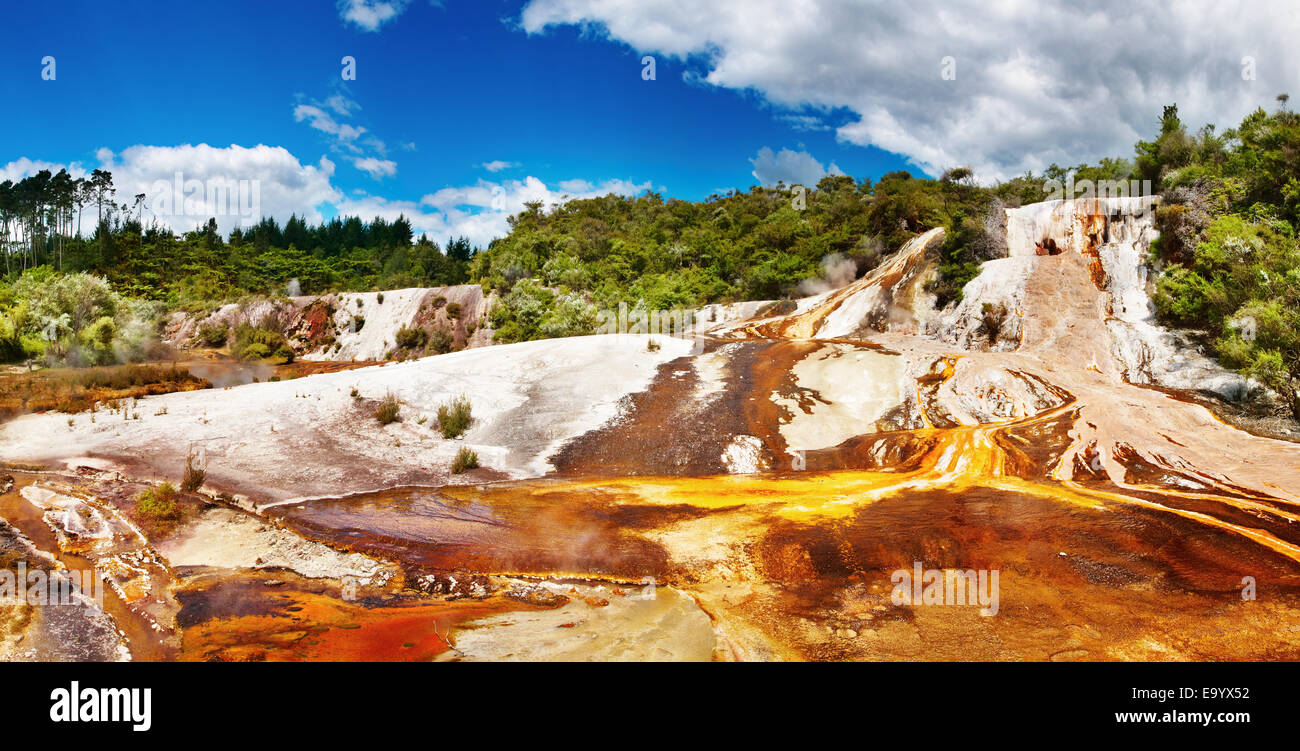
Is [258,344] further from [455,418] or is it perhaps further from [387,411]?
[455,418]

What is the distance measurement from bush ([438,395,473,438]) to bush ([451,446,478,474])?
173cm

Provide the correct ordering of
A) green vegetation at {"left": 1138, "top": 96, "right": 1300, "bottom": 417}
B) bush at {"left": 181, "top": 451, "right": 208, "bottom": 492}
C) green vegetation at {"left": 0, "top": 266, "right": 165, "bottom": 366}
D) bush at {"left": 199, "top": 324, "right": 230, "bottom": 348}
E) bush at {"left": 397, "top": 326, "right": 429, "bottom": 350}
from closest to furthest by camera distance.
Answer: bush at {"left": 181, "top": 451, "right": 208, "bottom": 492} → green vegetation at {"left": 1138, "top": 96, "right": 1300, "bottom": 417} → green vegetation at {"left": 0, "top": 266, "right": 165, "bottom": 366} → bush at {"left": 397, "top": 326, "right": 429, "bottom": 350} → bush at {"left": 199, "top": 324, "right": 230, "bottom": 348}

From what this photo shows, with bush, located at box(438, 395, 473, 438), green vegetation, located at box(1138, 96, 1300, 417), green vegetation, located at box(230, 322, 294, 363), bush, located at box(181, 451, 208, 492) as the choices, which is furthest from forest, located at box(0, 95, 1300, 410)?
bush, located at box(181, 451, 208, 492)

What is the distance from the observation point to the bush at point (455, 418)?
48.9 feet

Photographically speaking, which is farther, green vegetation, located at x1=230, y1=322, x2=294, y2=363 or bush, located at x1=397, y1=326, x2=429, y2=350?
bush, located at x1=397, y1=326, x2=429, y2=350

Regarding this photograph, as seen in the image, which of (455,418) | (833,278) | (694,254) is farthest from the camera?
(694,254)

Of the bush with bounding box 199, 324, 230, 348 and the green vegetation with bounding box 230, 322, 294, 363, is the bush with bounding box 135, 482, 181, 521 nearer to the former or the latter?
the green vegetation with bounding box 230, 322, 294, 363

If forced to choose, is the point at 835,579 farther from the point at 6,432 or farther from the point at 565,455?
the point at 6,432

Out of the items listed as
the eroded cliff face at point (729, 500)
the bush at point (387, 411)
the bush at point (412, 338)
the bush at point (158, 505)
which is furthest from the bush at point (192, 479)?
the bush at point (412, 338)

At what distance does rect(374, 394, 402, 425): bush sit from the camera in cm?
1492

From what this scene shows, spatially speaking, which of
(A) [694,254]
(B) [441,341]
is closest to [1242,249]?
(A) [694,254]

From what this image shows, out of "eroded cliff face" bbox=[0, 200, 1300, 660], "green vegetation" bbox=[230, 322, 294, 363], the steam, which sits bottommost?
"eroded cliff face" bbox=[0, 200, 1300, 660]

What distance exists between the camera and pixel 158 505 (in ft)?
29.6

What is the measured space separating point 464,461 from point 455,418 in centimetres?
253
